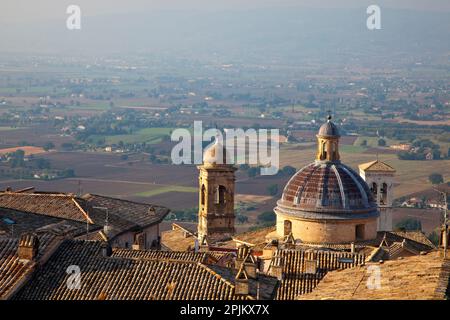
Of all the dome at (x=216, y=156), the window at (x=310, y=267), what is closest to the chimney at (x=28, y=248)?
the window at (x=310, y=267)

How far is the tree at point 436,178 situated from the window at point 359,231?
168 ft

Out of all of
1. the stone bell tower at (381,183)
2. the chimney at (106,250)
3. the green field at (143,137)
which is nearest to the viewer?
the chimney at (106,250)

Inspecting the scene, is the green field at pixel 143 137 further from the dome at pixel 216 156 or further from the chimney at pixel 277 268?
the chimney at pixel 277 268

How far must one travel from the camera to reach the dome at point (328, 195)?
3650 cm

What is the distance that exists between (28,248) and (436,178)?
228 feet

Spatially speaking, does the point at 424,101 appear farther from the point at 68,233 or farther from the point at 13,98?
the point at 68,233

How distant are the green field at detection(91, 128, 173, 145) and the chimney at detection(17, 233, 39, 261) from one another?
99679mm

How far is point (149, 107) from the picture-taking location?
179 meters

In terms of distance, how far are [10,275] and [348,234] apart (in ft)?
50.7

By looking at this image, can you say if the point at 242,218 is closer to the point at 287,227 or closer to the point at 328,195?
the point at 287,227

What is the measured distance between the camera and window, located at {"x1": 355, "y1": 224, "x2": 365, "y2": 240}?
36656 mm

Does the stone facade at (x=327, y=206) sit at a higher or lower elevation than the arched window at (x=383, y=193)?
higher

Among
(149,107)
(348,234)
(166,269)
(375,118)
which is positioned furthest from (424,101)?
(166,269)

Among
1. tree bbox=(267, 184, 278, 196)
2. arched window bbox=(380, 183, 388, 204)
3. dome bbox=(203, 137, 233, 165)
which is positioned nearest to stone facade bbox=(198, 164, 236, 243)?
dome bbox=(203, 137, 233, 165)
